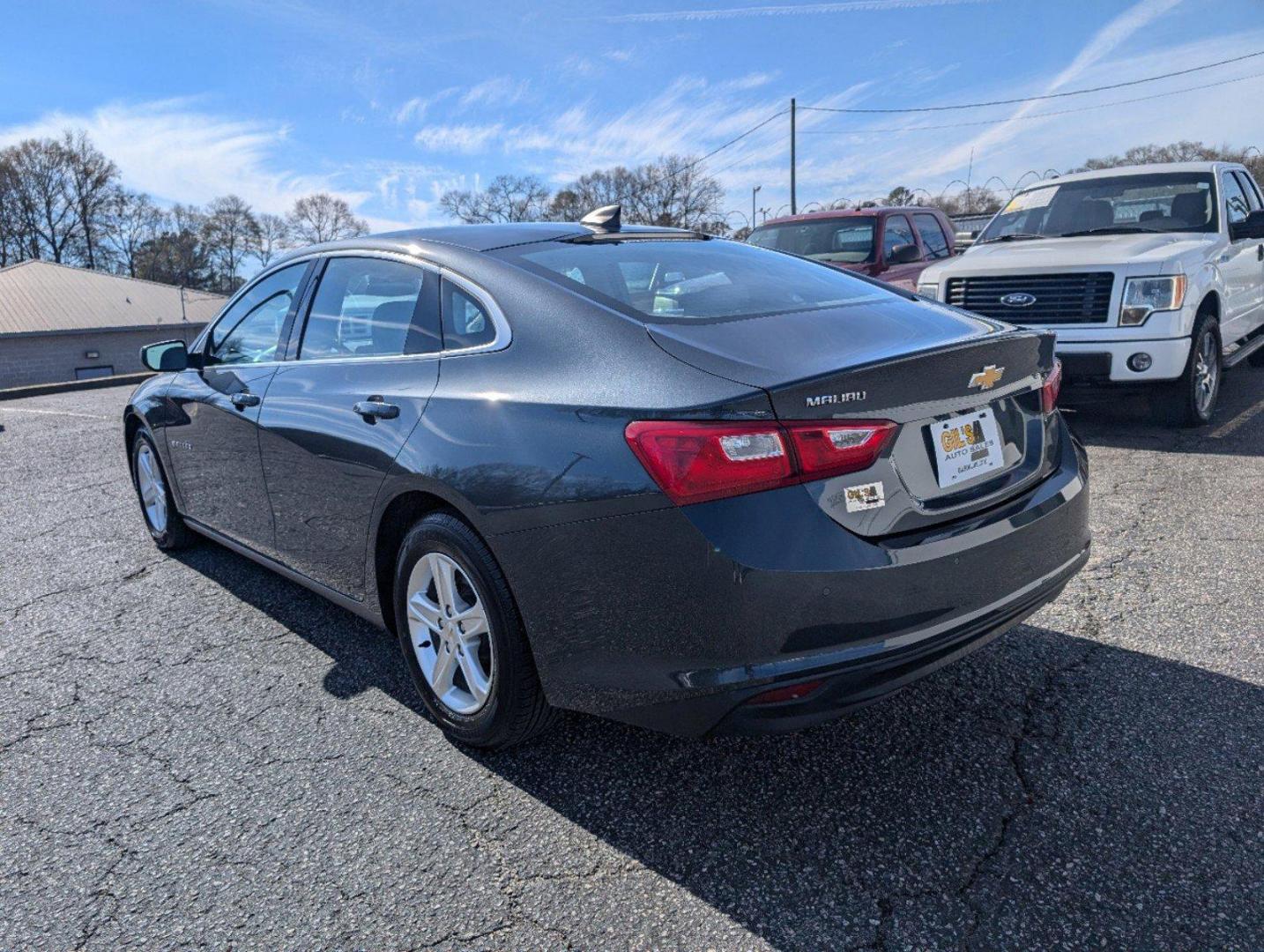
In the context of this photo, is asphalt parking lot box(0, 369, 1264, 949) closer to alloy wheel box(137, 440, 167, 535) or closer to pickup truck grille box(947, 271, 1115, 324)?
alloy wheel box(137, 440, 167, 535)

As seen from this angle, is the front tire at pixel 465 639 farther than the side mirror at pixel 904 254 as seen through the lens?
No

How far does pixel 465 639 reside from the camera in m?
2.76

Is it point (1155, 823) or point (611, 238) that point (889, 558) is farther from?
point (611, 238)

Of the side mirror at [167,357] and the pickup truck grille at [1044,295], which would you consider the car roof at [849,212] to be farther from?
the side mirror at [167,357]

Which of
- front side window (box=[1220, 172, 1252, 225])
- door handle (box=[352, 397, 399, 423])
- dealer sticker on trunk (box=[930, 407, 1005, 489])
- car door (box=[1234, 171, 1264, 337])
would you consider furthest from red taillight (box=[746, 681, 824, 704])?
car door (box=[1234, 171, 1264, 337])

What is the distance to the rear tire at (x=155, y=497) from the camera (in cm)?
490

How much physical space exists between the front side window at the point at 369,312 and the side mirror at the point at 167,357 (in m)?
1.27

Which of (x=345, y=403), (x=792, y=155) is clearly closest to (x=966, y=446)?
(x=345, y=403)

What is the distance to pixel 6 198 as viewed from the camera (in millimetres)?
69188

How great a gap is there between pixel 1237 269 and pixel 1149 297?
1817 mm

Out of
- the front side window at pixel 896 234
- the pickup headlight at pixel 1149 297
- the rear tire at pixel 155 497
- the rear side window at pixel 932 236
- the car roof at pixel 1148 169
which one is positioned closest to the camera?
the rear tire at pixel 155 497

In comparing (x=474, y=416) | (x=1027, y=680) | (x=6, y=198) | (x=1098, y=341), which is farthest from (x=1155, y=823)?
(x=6, y=198)

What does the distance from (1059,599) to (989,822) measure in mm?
1693

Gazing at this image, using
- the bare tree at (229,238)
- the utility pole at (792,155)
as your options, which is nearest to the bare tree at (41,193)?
the bare tree at (229,238)
